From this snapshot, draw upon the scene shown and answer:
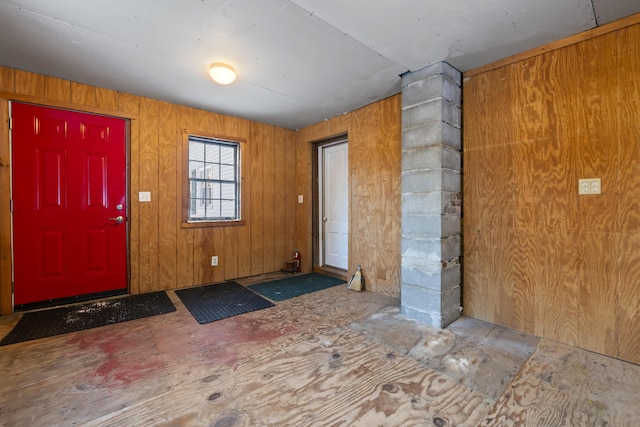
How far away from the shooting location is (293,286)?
370cm

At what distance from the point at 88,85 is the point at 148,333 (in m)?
2.72

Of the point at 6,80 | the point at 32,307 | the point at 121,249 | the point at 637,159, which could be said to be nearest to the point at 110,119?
the point at 6,80

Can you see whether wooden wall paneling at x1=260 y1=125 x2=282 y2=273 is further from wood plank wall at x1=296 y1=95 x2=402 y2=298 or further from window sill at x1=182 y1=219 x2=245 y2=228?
wood plank wall at x1=296 y1=95 x2=402 y2=298

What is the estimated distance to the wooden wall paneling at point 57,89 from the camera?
2.78 meters

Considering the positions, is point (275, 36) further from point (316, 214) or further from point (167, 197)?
point (316, 214)

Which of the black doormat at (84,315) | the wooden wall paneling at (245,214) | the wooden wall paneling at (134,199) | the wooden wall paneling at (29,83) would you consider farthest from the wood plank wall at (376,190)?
the wooden wall paneling at (29,83)

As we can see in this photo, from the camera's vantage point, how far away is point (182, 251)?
3627mm

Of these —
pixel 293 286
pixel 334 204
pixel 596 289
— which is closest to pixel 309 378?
pixel 293 286

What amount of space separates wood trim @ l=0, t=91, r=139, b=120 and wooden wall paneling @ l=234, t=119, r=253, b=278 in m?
1.37

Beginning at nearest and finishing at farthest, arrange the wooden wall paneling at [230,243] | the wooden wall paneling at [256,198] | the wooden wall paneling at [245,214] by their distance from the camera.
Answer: the wooden wall paneling at [230,243] → the wooden wall paneling at [245,214] → the wooden wall paneling at [256,198]

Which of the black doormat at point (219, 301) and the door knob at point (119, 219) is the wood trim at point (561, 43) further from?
the door knob at point (119, 219)

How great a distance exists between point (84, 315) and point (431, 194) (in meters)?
3.49

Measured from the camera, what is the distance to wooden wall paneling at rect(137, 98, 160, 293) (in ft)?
10.9

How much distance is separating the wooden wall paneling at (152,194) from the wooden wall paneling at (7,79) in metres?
1.05
